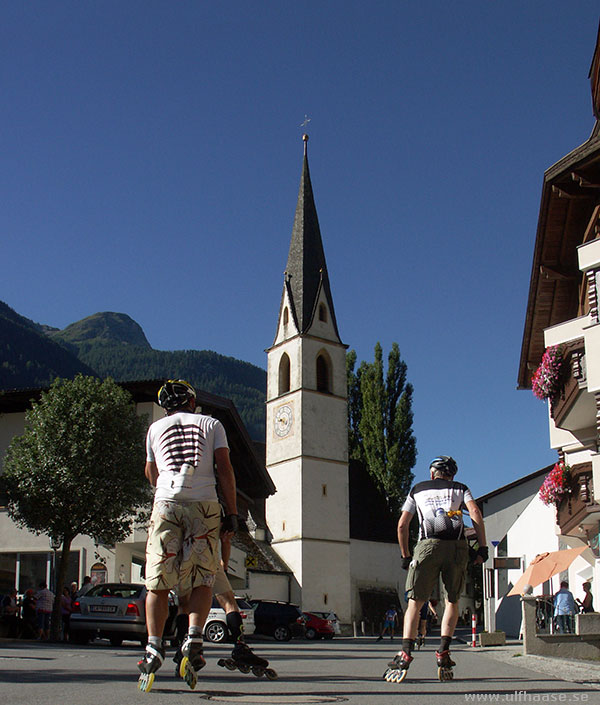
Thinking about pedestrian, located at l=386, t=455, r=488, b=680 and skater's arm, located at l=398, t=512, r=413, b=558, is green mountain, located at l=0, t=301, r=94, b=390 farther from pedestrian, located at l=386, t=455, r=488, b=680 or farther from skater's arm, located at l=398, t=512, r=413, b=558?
pedestrian, located at l=386, t=455, r=488, b=680

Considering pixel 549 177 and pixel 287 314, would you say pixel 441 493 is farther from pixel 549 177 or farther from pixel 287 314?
pixel 287 314

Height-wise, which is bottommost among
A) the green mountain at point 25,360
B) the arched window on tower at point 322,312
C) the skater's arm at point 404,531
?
the skater's arm at point 404,531

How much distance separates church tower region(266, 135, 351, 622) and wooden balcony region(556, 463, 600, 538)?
34145 millimetres

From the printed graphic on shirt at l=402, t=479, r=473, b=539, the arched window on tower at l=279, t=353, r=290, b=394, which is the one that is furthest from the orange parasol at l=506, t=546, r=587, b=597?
the arched window on tower at l=279, t=353, r=290, b=394

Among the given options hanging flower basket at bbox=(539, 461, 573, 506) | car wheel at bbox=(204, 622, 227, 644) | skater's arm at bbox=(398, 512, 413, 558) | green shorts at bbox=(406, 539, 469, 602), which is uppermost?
hanging flower basket at bbox=(539, 461, 573, 506)

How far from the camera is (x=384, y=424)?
6412 cm

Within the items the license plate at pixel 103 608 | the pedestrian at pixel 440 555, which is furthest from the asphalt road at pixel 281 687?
the license plate at pixel 103 608

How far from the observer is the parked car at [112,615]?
59.0ft

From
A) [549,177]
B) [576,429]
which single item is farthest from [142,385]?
[549,177]

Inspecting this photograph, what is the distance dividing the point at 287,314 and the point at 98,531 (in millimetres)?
41061

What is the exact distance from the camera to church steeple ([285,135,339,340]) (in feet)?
209

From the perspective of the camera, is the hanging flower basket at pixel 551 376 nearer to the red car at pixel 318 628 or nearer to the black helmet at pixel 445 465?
the black helmet at pixel 445 465

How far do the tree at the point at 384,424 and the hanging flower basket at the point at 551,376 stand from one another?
138 feet

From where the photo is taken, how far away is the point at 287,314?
64312mm
